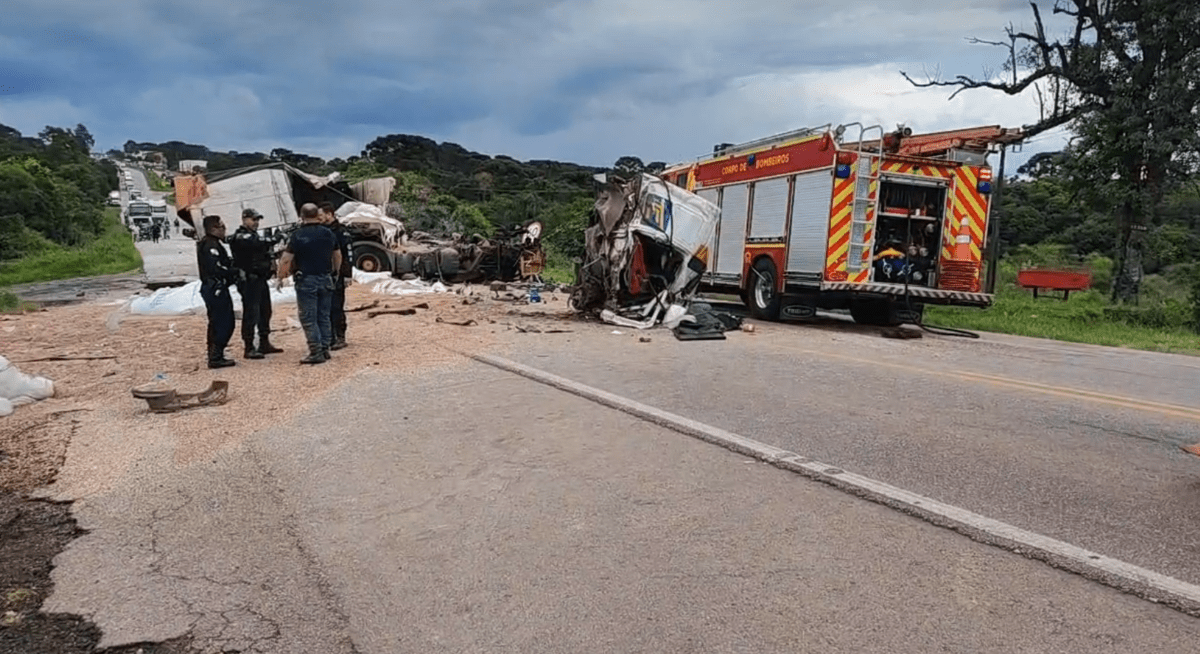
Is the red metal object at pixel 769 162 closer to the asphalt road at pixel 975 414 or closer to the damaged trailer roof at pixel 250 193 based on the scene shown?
the asphalt road at pixel 975 414

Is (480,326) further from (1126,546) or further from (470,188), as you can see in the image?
(470,188)

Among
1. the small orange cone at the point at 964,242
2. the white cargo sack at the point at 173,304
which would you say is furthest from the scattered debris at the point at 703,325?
the white cargo sack at the point at 173,304

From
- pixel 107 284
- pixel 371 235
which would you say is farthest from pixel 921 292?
pixel 107 284

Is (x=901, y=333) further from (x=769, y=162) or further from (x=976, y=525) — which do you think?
(x=976, y=525)

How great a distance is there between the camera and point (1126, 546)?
360 centimetres

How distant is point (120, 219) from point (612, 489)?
238ft

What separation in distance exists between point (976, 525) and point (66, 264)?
32.4 metres

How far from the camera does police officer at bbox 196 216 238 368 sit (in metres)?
8.41

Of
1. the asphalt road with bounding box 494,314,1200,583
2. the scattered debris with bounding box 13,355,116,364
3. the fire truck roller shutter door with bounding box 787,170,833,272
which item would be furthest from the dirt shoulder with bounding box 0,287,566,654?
the fire truck roller shutter door with bounding box 787,170,833,272

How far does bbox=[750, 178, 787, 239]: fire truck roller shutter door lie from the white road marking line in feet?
26.6

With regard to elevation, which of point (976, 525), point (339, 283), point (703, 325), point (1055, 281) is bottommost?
point (976, 525)

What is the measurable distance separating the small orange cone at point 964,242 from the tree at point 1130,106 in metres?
7.67

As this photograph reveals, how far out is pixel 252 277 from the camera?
29.2ft

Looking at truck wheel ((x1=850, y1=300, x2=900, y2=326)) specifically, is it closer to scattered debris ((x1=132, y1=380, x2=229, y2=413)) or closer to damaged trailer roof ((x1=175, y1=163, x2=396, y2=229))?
scattered debris ((x1=132, y1=380, x2=229, y2=413))
